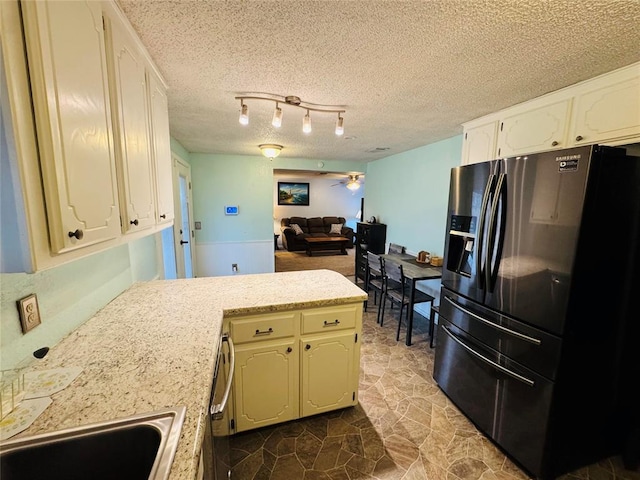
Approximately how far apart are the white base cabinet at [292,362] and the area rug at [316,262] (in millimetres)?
3986

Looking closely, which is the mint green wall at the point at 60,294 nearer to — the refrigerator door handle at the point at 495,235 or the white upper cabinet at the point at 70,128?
the white upper cabinet at the point at 70,128

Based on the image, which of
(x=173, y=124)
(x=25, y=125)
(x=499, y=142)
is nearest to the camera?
(x=25, y=125)

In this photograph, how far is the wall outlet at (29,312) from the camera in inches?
37.7

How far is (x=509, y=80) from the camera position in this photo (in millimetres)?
1661

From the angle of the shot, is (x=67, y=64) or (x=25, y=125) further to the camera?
(x=67, y=64)

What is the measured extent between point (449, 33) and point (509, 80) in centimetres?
74

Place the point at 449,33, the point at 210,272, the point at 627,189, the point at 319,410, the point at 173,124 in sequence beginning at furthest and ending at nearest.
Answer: the point at 210,272 < the point at 173,124 < the point at 319,410 < the point at 627,189 < the point at 449,33

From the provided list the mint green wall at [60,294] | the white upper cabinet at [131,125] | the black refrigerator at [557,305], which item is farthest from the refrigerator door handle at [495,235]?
the mint green wall at [60,294]

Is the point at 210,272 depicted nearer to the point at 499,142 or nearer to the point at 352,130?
the point at 352,130

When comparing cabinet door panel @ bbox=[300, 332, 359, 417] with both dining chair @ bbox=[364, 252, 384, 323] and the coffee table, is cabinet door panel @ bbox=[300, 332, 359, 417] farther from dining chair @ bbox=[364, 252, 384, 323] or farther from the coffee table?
the coffee table

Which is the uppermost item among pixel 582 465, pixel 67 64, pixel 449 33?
pixel 449 33

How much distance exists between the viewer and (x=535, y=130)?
6.38ft

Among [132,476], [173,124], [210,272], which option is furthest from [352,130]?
[210,272]

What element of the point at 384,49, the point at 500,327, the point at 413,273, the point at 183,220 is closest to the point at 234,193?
the point at 183,220
